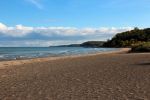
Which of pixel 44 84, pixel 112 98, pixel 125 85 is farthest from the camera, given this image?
pixel 44 84

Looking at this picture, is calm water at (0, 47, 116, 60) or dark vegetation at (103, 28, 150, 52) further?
dark vegetation at (103, 28, 150, 52)

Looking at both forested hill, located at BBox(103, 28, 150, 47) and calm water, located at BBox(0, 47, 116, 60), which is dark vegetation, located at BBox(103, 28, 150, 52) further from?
calm water, located at BBox(0, 47, 116, 60)

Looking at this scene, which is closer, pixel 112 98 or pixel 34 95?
pixel 112 98

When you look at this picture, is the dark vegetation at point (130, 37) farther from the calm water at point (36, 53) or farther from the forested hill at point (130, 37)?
the calm water at point (36, 53)

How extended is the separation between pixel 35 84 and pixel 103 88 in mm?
3336

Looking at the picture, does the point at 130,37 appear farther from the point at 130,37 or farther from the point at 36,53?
the point at 36,53

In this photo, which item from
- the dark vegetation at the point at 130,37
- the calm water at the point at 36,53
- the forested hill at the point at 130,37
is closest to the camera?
the calm water at the point at 36,53

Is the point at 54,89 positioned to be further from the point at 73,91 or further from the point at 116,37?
the point at 116,37

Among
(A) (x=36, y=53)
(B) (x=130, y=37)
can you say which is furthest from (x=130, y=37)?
(A) (x=36, y=53)

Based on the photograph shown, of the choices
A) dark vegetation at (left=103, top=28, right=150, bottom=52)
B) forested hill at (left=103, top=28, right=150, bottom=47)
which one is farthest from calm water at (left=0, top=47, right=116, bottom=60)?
forested hill at (left=103, top=28, right=150, bottom=47)

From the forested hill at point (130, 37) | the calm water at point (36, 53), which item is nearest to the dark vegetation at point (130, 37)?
the forested hill at point (130, 37)

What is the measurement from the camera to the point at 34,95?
462 inches

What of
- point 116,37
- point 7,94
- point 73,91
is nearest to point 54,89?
point 73,91

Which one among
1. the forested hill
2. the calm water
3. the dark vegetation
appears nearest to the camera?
the calm water
